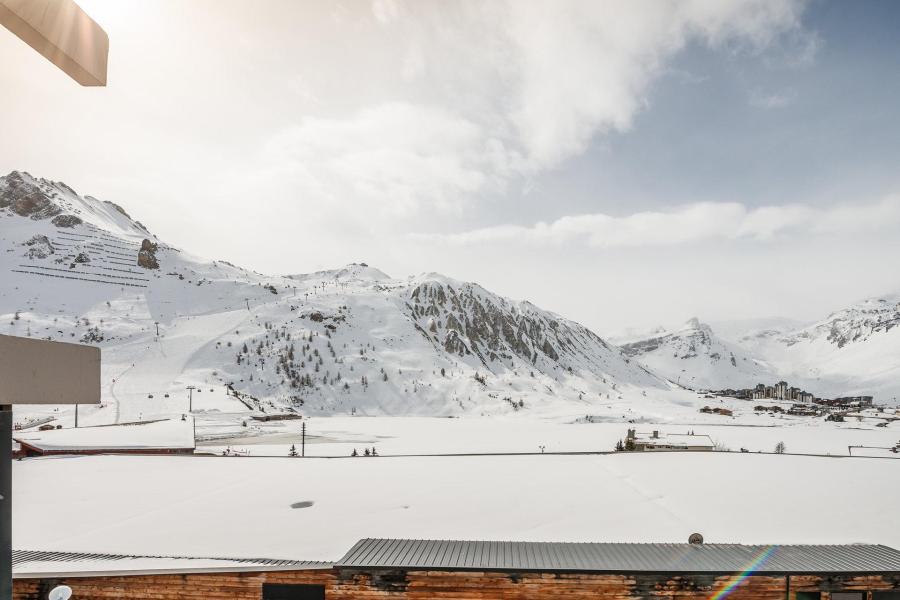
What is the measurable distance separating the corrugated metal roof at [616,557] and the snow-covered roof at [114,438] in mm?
23768

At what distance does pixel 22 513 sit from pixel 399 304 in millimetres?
127228

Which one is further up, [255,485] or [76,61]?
[76,61]

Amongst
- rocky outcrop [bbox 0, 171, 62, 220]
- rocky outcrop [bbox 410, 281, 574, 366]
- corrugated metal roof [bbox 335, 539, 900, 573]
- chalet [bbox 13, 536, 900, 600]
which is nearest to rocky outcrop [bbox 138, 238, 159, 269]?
rocky outcrop [bbox 0, 171, 62, 220]

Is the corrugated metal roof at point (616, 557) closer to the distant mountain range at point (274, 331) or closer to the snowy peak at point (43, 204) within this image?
the distant mountain range at point (274, 331)

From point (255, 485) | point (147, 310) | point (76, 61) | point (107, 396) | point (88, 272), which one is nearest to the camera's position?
point (76, 61)

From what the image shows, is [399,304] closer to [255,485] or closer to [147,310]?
[147,310]

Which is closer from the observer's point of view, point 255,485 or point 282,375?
point 255,485

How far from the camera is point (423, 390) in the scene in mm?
96562

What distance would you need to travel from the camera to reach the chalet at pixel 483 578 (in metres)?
10.9

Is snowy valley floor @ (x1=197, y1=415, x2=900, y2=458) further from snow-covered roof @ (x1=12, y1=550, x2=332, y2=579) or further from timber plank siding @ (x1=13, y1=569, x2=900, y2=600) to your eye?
timber plank siding @ (x1=13, y1=569, x2=900, y2=600)

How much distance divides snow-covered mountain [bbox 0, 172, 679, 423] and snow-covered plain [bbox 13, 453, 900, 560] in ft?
145

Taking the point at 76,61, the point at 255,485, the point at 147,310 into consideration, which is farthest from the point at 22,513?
the point at 147,310

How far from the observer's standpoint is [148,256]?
144750 millimetres

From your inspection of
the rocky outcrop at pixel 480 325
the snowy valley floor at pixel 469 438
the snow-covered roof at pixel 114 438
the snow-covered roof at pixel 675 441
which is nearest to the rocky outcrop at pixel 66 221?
the rocky outcrop at pixel 480 325
